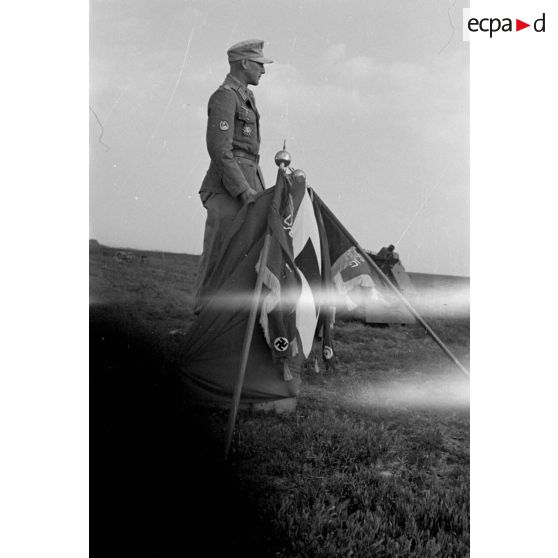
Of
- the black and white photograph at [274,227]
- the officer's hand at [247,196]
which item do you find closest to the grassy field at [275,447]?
the black and white photograph at [274,227]

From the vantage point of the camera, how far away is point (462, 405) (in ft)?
10.5

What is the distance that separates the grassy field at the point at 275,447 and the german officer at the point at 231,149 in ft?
0.89

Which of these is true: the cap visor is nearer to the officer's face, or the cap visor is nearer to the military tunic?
the officer's face

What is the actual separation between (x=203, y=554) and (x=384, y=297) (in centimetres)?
174

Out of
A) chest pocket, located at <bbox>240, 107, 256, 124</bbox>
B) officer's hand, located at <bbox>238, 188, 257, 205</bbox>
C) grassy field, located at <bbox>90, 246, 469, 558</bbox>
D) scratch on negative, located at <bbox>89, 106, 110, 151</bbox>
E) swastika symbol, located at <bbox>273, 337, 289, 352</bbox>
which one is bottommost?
grassy field, located at <bbox>90, 246, 469, 558</bbox>

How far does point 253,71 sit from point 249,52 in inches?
4.5

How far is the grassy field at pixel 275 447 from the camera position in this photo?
97.5 inches

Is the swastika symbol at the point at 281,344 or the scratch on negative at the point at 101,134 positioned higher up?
the scratch on negative at the point at 101,134

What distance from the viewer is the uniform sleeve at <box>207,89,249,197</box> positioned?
3.42 meters

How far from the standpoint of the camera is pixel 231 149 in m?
3.50
